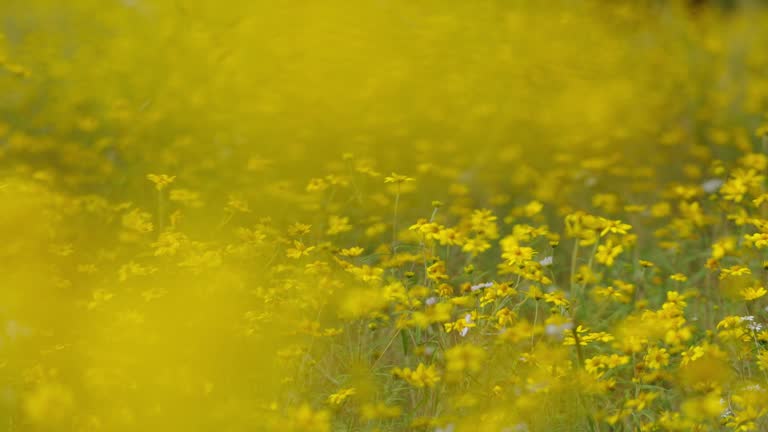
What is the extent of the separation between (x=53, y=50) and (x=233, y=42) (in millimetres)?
758

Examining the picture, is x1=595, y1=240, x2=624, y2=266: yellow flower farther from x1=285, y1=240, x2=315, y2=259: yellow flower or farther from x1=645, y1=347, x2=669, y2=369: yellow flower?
x1=285, y1=240, x2=315, y2=259: yellow flower

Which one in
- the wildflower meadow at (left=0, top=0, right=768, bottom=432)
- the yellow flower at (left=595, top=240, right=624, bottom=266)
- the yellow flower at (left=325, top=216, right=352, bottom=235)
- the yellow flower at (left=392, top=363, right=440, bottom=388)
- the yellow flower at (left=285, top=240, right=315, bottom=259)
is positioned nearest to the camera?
the yellow flower at (left=392, top=363, right=440, bottom=388)

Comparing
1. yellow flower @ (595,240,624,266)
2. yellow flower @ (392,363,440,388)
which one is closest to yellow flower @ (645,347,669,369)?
yellow flower @ (595,240,624,266)

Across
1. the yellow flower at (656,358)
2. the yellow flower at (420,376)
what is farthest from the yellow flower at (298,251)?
the yellow flower at (656,358)

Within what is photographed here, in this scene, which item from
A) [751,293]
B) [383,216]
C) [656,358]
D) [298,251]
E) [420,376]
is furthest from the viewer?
[383,216]

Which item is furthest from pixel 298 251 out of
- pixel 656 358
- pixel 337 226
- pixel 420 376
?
pixel 656 358

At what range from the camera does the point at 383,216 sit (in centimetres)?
357

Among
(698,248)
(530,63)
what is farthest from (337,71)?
(698,248)

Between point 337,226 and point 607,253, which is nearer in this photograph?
point 607,253

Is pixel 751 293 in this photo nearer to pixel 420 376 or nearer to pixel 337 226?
pixel 420 376

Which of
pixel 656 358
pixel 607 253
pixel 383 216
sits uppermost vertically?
pixel 607 253

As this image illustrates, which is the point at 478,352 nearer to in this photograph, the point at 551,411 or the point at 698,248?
the point at 551,411

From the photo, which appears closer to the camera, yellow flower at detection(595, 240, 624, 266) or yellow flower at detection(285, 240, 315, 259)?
yellow flower at detection(595, 240, 624, 266)

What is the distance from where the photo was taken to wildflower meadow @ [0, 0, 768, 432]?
6.63 feet
